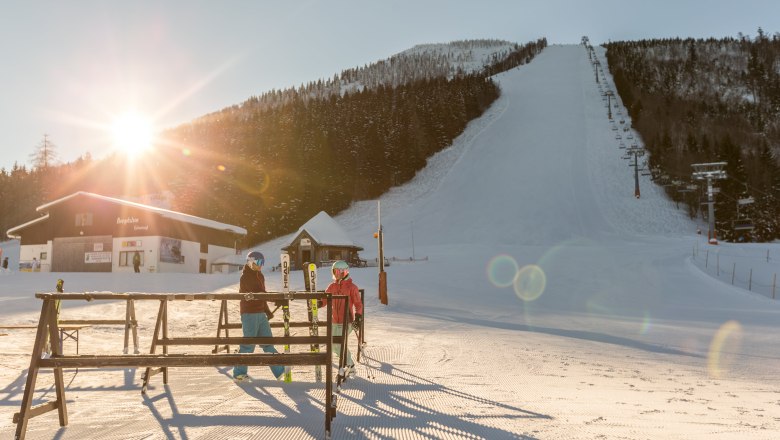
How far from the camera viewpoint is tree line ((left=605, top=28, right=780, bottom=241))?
4931cm

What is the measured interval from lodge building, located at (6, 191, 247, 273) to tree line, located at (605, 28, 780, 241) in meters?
42.6

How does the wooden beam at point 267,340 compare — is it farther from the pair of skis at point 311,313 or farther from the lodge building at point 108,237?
the lodge building at point 108,237

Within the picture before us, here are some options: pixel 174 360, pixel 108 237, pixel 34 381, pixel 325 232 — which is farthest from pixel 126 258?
pixel 174 360

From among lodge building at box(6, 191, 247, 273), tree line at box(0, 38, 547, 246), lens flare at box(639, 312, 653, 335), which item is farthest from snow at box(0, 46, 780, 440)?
tree line at box(0, 38, 547, 246)

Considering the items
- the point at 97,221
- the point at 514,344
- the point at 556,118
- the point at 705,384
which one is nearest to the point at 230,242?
A: the point at 97,221

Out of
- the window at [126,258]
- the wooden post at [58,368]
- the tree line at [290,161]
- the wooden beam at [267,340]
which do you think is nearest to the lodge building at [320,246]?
the window at [126,258]

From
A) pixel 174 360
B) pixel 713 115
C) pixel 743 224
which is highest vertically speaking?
pixel 713 115

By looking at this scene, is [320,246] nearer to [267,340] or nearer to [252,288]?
[252,288]

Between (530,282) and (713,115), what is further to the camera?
(713,115)

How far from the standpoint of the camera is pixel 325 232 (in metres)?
39.5

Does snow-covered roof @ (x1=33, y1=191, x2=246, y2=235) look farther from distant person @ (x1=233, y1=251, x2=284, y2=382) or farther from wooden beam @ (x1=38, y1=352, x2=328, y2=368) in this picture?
wooden beam @ (x1=38, y1=352, x2=328, y2=368)

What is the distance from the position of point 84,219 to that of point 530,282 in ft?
107

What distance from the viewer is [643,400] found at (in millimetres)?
6055

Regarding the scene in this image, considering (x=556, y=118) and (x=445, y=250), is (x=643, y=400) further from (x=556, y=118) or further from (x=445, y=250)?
(x=556, y=118)
